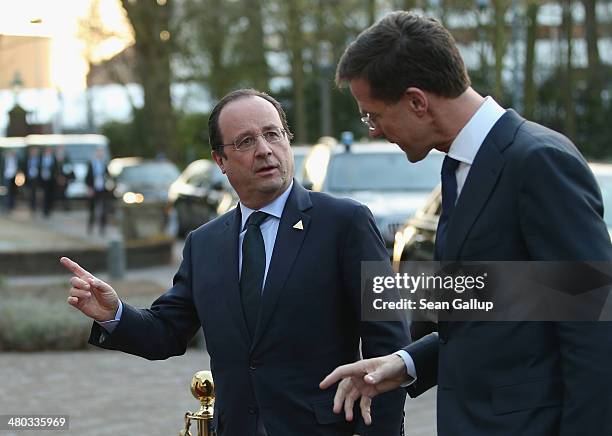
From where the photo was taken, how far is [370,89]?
3176 millimetres

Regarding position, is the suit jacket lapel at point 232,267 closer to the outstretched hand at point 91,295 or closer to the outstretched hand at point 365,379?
the outstretched hand at point 91,295

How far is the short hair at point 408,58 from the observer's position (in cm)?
308

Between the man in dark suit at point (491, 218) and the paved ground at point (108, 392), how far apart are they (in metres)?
4.81

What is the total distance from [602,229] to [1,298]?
38.1ft

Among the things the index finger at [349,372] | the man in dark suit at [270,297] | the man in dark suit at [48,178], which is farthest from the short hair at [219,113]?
the man in dark suit at [48,178]

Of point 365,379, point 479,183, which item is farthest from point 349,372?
point 479,183

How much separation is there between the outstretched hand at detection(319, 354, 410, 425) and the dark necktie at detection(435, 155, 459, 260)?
13.2 inches

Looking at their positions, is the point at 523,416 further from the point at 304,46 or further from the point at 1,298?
the point at 304,46

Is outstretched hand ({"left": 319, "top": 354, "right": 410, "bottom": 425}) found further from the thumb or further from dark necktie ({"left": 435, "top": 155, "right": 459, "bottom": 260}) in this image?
the thumb

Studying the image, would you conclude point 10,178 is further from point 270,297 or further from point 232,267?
point 270,297

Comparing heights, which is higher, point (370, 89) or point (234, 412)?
point (370, 89)

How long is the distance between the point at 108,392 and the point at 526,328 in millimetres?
6712

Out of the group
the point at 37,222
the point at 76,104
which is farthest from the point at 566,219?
the point at 76,104

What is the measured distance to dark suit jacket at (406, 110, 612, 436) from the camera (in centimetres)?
286
